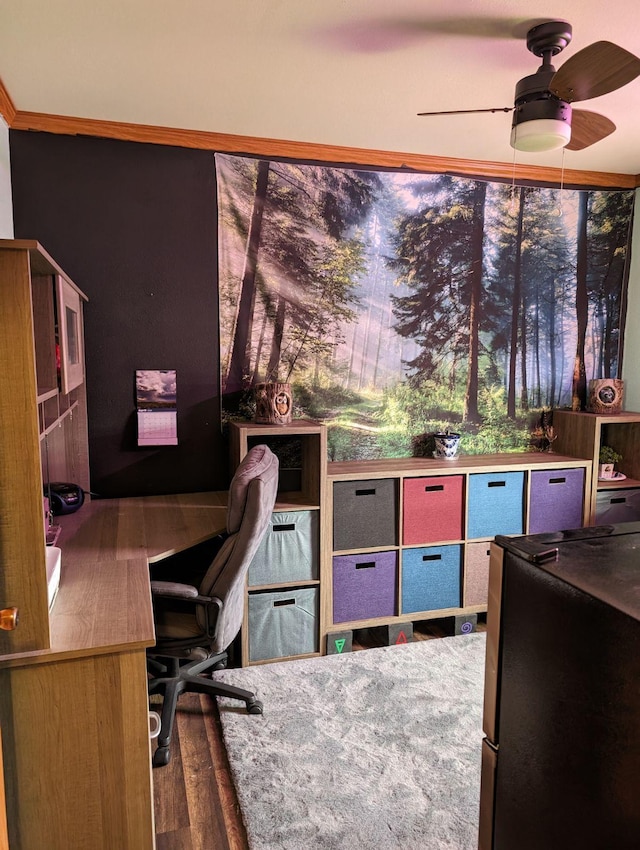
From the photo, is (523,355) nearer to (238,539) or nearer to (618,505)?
(618,505)

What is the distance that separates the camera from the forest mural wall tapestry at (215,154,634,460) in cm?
326

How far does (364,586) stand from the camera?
3.18 metres

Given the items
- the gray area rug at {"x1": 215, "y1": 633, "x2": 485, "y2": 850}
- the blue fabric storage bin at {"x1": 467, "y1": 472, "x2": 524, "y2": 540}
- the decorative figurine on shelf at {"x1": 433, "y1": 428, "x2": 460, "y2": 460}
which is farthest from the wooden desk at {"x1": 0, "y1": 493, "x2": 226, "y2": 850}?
the decorative figurine on shelf at {"x1": 433, "y1": 428, "x2": 460, "y2": 460}

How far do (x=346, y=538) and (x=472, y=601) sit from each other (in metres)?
0.84

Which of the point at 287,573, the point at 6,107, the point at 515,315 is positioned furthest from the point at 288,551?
the point at 6,107

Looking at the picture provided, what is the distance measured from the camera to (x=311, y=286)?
3340 millimetres

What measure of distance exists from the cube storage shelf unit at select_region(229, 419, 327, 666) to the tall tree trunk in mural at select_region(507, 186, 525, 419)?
1.38m

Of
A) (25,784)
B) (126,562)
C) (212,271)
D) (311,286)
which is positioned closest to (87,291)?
(212,271)

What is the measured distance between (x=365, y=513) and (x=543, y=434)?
54.6 inches

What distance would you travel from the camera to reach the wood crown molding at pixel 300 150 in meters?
2.88

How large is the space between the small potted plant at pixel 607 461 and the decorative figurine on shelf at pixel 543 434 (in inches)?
11.4

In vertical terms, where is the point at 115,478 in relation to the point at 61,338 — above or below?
below

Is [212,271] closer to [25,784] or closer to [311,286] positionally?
[311,286]

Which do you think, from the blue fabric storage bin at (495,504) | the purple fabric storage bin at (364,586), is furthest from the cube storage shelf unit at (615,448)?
the purple fabric storage bin at (364,586)
